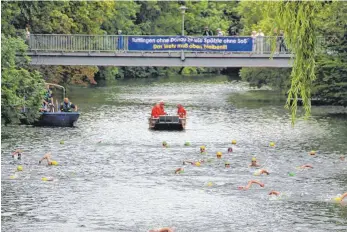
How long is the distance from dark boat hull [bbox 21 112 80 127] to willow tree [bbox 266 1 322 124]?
3172cm

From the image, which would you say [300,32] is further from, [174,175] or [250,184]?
[174,175]

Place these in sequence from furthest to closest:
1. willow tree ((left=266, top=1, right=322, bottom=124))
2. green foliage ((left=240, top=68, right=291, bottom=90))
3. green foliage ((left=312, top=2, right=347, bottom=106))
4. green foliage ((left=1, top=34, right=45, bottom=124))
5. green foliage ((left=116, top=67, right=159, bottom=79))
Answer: green foliage ((left=116, top=67, right=159, bottom=79)) → green foliage ((left=240, top=68, right=291, bottom=90)) → green foliage ((left=312, top=2, right=347, bottom=106)) → green foliage ((left=1, top=34, right=45, bottom=124)) → willow tree ((left=266, top=1, right=322, bottom=124))

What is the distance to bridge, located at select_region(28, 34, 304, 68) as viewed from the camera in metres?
72.7

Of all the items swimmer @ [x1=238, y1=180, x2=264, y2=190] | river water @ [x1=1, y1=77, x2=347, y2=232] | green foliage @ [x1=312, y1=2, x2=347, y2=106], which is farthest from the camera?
green foliage @ [x1=312, y1=2, x2=347, y2=106]

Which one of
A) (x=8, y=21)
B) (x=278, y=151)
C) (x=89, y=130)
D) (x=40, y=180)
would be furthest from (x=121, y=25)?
(x=40, y=180)

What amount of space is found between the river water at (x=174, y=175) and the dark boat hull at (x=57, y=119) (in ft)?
3.58

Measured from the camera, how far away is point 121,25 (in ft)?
377

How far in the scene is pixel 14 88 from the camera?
5378 centimetres

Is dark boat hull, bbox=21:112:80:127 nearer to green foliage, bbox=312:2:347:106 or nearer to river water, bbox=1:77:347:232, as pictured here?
river water, bbox=1:77:347:232

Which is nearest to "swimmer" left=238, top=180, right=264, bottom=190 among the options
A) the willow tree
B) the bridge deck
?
the willow tree

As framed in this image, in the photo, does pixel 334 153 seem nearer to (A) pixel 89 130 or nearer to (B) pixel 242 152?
(B) pixel 242 152

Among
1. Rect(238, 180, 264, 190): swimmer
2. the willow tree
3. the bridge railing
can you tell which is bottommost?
Rect(238, 180, 264, 190): swimmer

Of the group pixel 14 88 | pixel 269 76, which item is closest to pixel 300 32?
pixel 14 88

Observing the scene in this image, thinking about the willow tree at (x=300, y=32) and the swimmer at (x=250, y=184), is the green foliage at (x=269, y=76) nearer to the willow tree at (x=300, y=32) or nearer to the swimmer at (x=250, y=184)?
the swimmer at (x=250, y=184)
